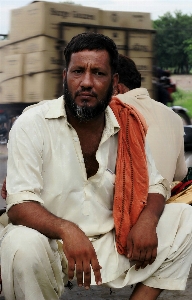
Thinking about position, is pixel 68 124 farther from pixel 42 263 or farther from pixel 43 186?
pixel 42 263

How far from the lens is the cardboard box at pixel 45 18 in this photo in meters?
5.99

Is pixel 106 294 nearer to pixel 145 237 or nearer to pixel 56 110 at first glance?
pixel 145 237

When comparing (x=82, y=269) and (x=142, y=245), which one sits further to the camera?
(x=142, y=245)

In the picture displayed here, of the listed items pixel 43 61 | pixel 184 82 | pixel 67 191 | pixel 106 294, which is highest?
pixel 43 61

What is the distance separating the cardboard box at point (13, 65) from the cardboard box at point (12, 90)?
0.05m

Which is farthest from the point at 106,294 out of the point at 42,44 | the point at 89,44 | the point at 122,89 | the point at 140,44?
the point at 140,44

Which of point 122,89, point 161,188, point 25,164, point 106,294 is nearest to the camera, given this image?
point 25,164

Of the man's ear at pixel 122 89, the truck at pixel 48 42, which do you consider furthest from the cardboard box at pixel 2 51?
the man's ear at pixel 122 89

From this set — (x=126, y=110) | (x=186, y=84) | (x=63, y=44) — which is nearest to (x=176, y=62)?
(x=186, y=84)

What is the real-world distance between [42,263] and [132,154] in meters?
0.68

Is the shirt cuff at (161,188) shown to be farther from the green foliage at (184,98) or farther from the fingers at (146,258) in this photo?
the green foliage at (184,98)

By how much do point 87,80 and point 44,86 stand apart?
11.7ft

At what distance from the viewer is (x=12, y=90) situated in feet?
21.3

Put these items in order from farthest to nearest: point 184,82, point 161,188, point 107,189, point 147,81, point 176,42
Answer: point 176,42, point 184,82, point 147,81, point 161,188, point 107,189
